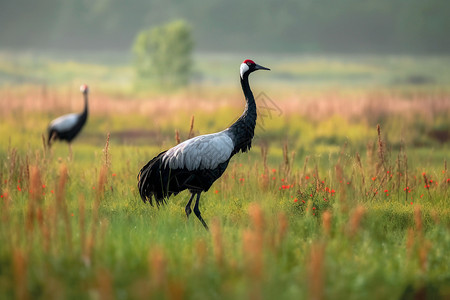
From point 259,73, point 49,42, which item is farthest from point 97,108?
point 49,42

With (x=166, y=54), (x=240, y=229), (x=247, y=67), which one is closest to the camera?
(x=240, y=229)

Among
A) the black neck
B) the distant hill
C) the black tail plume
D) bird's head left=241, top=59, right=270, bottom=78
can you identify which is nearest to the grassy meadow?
the black tail plume

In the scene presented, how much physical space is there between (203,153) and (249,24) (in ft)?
375

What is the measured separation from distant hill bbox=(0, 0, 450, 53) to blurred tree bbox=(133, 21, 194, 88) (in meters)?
58.2

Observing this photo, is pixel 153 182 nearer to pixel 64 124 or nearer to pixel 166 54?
pixel 64 124

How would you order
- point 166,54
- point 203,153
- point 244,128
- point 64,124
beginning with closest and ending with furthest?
1. point 203,153
2. point 244,128
3. point 64,124
4. point 166,54

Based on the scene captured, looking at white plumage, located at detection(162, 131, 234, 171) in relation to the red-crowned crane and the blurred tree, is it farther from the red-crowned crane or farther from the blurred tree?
the blurred tree

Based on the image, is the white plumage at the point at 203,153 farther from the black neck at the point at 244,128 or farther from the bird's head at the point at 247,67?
the bird's head at the point at 247,67

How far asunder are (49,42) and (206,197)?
107226 millimetres

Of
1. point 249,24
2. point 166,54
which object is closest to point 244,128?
point 166,54

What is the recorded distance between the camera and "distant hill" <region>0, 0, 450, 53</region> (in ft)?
343

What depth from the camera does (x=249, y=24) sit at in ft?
387

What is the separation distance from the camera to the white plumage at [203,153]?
652 cm

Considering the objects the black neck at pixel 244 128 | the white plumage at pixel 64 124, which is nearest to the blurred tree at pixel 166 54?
the white plumage at pixel 64 124
